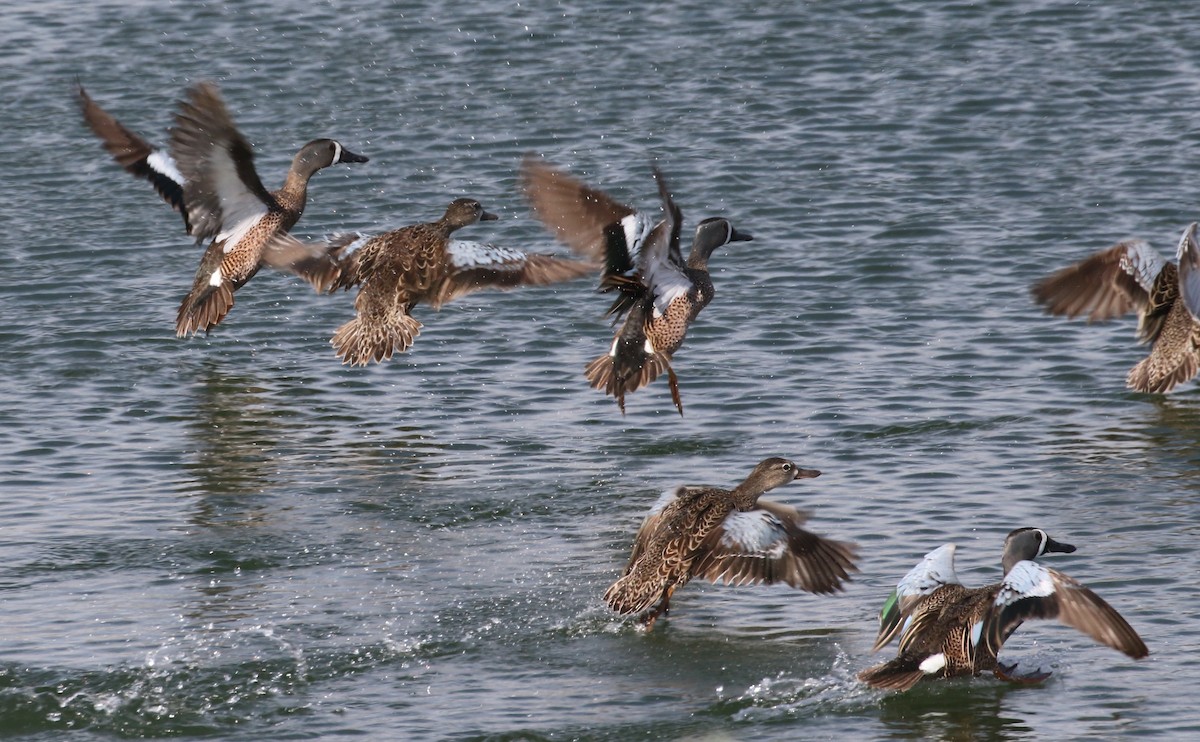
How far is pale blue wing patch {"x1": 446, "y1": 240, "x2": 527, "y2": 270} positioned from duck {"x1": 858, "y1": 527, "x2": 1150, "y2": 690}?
430cm

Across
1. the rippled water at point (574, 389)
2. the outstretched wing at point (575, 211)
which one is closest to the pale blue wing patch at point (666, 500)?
the rippled water at point (574, 389)

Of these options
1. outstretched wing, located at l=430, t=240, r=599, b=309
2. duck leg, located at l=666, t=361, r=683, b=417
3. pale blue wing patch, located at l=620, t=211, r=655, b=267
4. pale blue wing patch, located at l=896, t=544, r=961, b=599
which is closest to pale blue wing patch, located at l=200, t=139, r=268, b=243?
outstretched wing, located at l=430, t=240, r=599, b=309

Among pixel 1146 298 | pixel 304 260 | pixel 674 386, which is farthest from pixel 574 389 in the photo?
pixel 1146 298

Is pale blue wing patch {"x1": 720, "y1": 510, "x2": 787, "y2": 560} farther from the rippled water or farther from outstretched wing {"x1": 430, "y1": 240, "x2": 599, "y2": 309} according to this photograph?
outstretched wing {"x1": 430, "y1": 240, "x2": 599, "y2": 309}

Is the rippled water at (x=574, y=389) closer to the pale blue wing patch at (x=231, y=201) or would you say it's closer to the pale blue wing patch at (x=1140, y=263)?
the pale blue wing patch at (x=1140, y=263)

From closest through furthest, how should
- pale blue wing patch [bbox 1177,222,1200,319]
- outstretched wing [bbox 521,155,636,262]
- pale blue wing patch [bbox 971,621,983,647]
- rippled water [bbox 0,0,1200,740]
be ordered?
pale blue wing patch [bbox 971,621,983,647], rippled water [bbox 0,0,1200,740], outstretched wing [bbox 521,155,636,262], pale blue wing patch [bbox 1177,222,1200,319]

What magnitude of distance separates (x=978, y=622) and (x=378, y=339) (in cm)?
482

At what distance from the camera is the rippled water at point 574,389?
8070 millimetres

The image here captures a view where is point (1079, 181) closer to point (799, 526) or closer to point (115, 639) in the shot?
point (799, 526)

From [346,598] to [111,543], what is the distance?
1.43 metres

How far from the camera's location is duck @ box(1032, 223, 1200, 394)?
11555 millimetres

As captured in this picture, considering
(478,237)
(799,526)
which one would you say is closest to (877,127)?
(478,237)

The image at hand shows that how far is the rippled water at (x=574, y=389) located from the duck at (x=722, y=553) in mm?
225

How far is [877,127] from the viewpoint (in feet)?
53.8
